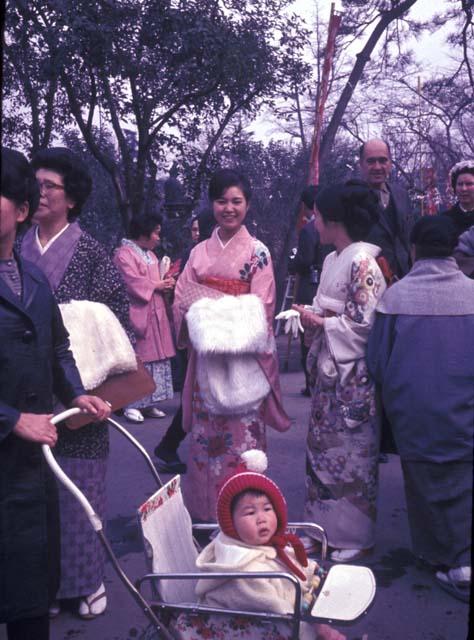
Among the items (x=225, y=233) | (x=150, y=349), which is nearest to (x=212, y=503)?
(x=225, y=233)

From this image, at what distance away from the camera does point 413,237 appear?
3430 millimetres

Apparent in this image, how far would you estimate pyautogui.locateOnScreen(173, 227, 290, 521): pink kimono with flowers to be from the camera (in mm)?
3855

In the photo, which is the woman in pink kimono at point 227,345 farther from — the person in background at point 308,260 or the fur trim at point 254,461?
the person in background at point 308,260

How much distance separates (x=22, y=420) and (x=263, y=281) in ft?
6.37

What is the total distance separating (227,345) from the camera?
3.67m

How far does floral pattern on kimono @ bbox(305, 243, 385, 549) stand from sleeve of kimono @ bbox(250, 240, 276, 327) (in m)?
0.27

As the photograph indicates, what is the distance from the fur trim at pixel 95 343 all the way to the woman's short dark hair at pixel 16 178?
70 centimetres

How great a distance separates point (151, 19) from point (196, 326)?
616 centimetres

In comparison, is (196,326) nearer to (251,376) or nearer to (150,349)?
(251,376)

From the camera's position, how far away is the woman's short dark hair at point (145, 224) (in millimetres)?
6641

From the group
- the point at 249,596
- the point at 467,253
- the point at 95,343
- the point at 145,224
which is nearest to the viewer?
the point at 249,596

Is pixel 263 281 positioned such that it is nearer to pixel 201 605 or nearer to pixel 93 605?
pixel 93 605

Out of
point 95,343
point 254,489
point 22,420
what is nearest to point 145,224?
point 95,343

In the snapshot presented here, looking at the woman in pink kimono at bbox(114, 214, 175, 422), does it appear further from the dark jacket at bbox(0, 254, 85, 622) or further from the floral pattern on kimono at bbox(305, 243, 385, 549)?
the dark jacket at bbox(0, 254, 85, 622)
